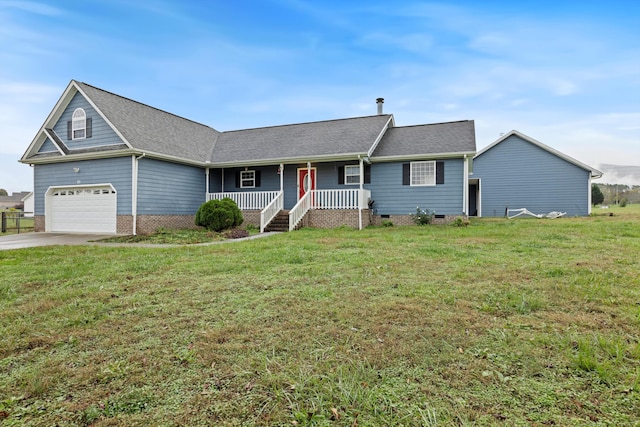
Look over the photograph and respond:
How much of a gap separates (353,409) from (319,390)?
285mm

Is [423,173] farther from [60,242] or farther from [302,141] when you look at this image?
[60,242]

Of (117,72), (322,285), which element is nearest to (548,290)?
(322,285)

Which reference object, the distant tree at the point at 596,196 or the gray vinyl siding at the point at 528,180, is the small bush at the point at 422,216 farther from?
the distant tree at the point at 596,196

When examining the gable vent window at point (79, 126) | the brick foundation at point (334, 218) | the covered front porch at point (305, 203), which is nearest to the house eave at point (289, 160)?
the covered front porch at point (305, 203)

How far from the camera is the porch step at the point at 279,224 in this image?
46.2 ft

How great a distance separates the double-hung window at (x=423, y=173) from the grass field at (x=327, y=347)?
975 cm

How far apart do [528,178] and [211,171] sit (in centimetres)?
1888

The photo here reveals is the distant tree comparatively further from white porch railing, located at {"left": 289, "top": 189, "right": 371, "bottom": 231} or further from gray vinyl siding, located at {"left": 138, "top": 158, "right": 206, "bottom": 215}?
gray vinyl siding, located at {"left": 138, "top": 158, "right": 206, "bottom": 215}

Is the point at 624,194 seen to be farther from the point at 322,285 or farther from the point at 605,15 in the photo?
the point at 322,285

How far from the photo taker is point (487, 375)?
2307 millimetres

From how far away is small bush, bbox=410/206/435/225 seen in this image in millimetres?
14773

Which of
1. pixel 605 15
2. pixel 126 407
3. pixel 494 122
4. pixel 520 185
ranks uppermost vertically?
pixel 494 122

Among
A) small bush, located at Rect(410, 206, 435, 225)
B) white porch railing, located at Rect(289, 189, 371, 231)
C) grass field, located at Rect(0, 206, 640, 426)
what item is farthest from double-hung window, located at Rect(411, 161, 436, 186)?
grass field, located at Rect(0, 206, 640, 426)

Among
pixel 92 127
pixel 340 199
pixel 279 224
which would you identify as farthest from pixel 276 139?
pixel 92 127
